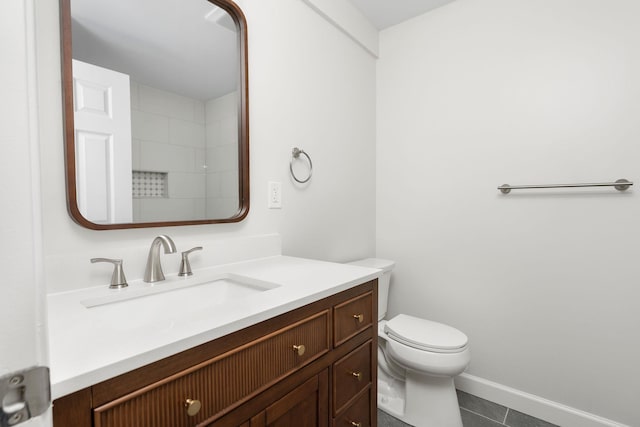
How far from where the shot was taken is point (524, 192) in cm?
169

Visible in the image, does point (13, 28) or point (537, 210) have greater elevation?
point (13, 28)

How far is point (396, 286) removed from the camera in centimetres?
216

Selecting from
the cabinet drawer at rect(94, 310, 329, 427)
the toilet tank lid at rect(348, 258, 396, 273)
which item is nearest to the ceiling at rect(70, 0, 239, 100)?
the cabinet drawer at rect(94, 310, 329, 427)

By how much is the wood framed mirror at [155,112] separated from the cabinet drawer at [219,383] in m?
0.58

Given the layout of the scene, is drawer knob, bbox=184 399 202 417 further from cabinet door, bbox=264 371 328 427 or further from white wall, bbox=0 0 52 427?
white wall, bbox=0 0 52 427

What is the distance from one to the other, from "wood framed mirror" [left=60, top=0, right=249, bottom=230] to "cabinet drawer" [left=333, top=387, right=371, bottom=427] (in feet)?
2.70

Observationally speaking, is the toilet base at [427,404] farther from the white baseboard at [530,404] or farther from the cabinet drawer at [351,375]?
the cabinet drawer at [351,375]

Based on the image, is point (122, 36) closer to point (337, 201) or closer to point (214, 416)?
point (214, 416)

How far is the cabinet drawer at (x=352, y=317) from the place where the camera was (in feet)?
3.33

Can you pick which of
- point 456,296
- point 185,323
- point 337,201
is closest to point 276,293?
point 185,323

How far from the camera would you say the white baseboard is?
5.05ft

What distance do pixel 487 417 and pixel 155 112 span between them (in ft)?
6.87

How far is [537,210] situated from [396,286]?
946mm

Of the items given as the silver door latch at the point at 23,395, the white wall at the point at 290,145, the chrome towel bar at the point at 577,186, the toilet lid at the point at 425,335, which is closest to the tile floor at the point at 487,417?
the toilet lid at the point at 425,335
